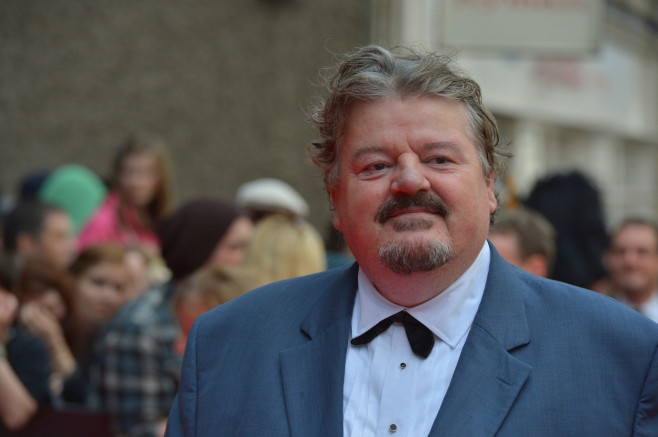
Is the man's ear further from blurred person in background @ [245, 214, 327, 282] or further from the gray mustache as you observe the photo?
blurred person in background @ [245, 214, 327, 282]

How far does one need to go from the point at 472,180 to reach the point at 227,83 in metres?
7.20

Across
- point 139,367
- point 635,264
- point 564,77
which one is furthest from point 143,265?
point 564,77

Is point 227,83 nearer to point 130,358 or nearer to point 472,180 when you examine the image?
point 130,358

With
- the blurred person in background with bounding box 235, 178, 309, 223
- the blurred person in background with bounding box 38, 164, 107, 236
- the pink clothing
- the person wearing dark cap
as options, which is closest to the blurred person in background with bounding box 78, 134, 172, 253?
the pink clothing

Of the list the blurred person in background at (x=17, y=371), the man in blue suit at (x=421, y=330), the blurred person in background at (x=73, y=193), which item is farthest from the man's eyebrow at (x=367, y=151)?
the blurred person in background at (x=73, y=193)

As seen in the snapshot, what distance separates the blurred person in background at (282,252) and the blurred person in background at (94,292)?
2.62 feet

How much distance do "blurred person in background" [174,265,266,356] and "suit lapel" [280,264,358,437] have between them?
1644 mm

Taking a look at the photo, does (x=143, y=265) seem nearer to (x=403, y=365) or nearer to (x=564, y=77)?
(x=403, y=365)

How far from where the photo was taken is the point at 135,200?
6.71 meters

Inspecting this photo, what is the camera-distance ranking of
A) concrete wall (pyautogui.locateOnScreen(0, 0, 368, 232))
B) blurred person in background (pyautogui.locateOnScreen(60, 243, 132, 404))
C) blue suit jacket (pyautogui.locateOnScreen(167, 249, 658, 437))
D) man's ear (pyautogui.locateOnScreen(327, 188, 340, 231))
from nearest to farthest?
blue suit jacket (pyautogui.locateOnScreen(167, 249, 658, 437)) → man's ear (pyautogui.locateOnScreen(327, 188, 340, 231)) → blurred person in background (pyautogui.locateOnScreen(60, 243, 132, 404)) → concrete wall (pyautogui.locateOnScreen(0, 0, 368, 232))

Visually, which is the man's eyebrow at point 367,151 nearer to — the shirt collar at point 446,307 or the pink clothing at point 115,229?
the shirt collar at point 446,307

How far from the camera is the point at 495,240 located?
494 cm

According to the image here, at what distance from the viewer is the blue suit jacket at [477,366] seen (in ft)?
7.30

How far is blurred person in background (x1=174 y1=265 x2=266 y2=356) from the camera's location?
4.23 m
